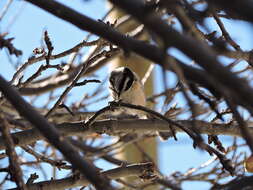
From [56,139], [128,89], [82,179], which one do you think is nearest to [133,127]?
[82,179]

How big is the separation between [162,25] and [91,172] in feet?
1.79

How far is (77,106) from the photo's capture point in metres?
5.00

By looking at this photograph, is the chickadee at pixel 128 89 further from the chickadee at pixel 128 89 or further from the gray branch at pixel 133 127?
the gray branch at pixel 133 127

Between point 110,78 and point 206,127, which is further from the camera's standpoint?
point 110,78

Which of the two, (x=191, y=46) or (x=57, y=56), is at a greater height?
(x=57, y=56)

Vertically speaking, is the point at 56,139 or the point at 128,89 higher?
the point at 128,89

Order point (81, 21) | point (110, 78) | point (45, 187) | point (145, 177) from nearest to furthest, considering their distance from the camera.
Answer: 1. point (81, 21)
2. point (45, 187)
3. point (145, 177)
4. point (110, 78)

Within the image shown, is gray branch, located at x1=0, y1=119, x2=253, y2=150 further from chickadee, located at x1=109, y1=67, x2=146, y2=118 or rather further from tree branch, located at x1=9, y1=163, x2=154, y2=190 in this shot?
chickadee, located at x1=109, y1=67, x2=146, y2=118

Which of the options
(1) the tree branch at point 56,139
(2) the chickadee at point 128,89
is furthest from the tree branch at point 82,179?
(2) the chickadee at point 128,89

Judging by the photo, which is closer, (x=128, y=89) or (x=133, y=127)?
(x=133, y=127)

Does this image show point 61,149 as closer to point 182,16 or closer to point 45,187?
point 182,16

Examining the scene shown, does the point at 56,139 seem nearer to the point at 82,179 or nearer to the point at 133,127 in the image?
the point at 82,179

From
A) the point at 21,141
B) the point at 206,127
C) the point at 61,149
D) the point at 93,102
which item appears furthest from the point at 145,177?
the point at 93,102

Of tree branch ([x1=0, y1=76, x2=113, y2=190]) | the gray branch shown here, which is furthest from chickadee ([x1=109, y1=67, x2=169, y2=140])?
tree branch ([x1=0, y1=76, x2=113, y2=190])
